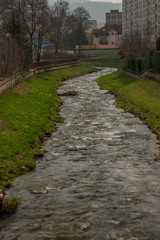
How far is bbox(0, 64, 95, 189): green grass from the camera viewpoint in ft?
51.2

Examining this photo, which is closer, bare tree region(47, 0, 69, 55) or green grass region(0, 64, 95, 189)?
green grass region(0, 64, 95, 189)

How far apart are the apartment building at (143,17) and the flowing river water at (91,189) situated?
88.0 meters

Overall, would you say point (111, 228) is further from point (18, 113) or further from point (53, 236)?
point (18, 113)

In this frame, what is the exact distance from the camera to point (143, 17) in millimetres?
133750

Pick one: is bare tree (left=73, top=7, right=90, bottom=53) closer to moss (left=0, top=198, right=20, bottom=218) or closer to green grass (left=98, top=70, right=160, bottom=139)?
green grass (left=98, top=70, right=160, bottom=139)

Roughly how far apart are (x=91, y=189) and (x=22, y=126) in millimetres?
9803

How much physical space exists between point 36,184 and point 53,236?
398 centimetres

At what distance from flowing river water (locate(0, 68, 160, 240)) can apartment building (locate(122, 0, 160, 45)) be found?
8804cm

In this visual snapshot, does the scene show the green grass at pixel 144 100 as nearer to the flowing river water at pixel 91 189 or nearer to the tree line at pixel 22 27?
the flowing river water at pixel 91 189

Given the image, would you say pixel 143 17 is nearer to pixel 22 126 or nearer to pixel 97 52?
pixel 97 52

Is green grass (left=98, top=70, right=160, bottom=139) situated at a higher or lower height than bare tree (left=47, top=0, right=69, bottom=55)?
lower

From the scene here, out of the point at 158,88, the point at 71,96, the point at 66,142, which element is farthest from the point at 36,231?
the point at 71,96

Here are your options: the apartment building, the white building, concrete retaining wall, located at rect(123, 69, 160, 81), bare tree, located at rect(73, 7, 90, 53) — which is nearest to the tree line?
concrete retaining wall, located at rect(123, 69, 160, 81)

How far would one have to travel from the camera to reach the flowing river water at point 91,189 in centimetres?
1034
